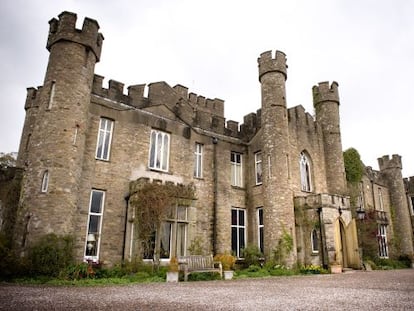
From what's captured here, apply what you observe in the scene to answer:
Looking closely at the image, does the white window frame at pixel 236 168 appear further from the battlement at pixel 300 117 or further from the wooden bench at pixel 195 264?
the wooden bench at pixel 195 264

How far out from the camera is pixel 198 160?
60.0 feet

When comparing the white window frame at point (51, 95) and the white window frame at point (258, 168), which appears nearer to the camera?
the white window frame at point (51, 95)

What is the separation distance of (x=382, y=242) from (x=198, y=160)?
16.7m

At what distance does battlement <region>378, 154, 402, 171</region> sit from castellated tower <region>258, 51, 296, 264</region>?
17604 mm

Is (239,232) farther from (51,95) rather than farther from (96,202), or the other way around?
(51,95)

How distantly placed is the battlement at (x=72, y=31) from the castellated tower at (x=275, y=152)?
10365mm

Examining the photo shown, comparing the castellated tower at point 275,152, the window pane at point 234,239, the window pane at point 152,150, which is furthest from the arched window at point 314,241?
the window pane at point 152,150

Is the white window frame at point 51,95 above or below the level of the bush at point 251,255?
above

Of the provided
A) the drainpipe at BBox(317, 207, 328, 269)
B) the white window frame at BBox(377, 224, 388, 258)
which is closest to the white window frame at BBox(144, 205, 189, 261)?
the drainpipe at BBox(317, 207, 328, 269)

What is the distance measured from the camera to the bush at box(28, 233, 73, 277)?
35.3 ft

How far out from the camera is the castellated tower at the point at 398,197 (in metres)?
28.1

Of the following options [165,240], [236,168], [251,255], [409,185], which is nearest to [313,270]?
[251,255]

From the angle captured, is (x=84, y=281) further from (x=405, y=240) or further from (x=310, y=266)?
(x=405, y=240)

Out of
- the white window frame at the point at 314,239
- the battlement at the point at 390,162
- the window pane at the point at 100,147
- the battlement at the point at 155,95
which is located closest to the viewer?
the window pane at the point at 100,147
